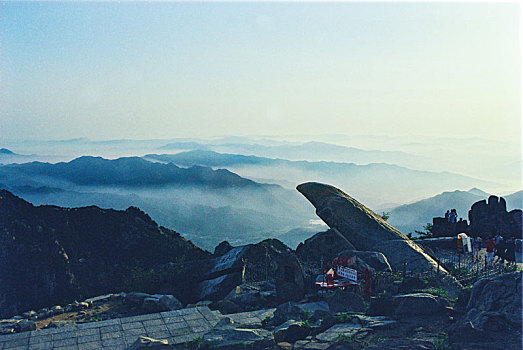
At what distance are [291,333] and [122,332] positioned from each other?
10.8 ft

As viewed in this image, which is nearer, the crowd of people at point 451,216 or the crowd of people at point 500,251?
the crowd of people at point 500,251

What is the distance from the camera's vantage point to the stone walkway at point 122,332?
998cm

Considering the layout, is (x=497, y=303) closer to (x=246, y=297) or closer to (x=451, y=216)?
(x=246, y=297)

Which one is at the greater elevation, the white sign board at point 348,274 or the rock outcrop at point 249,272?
the white sign board at point 348,274

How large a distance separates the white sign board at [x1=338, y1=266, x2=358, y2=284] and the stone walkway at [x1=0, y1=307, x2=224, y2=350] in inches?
90.2

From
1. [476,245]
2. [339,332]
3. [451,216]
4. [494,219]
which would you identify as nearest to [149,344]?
[339,332]

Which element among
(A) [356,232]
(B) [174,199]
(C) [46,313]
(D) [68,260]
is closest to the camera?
(C) [46,313]

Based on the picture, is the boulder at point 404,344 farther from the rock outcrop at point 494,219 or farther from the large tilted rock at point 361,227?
the rock outcrop at point 494,219

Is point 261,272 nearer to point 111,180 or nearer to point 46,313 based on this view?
point 46,313

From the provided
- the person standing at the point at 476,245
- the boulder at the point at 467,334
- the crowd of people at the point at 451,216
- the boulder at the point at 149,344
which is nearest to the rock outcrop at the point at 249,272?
the boulder at the point at 149,344

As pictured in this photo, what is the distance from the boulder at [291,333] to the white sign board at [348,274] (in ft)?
9.43

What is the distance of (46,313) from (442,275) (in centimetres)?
953

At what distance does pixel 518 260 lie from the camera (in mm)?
15883

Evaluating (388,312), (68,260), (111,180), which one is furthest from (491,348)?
(111,180)
